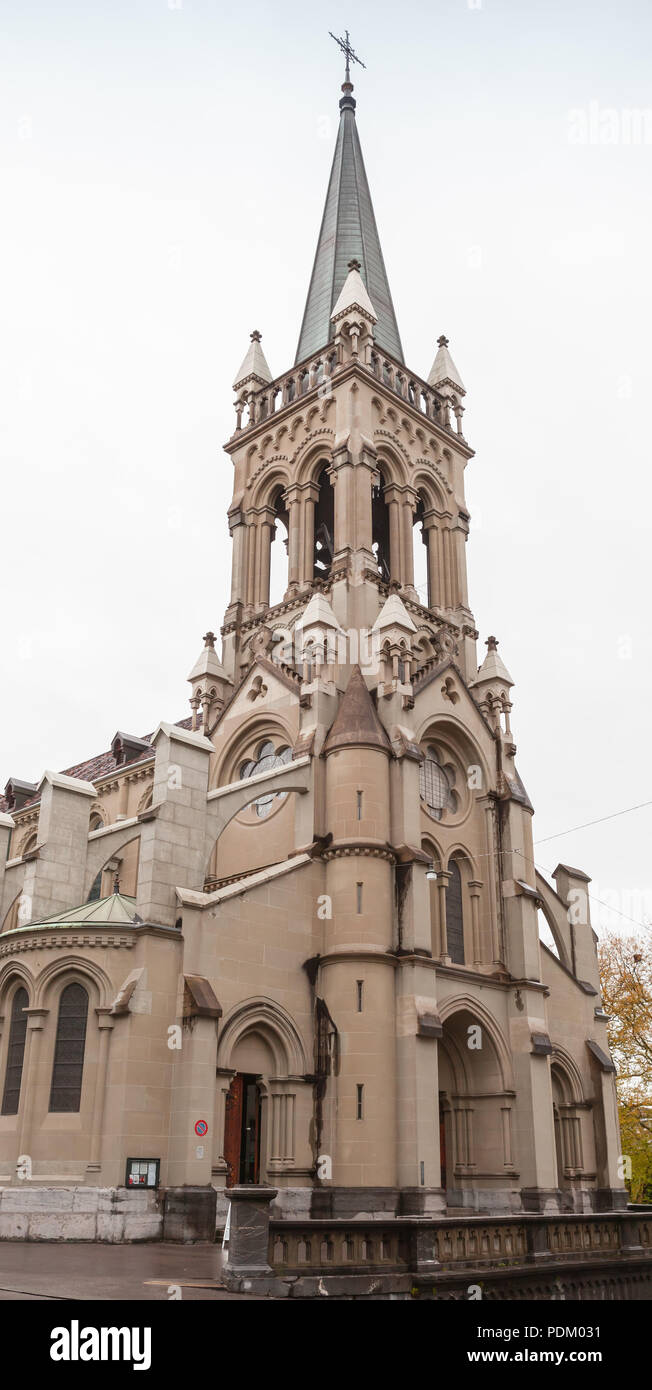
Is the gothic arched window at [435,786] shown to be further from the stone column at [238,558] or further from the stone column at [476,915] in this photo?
the stone column at [238,558]

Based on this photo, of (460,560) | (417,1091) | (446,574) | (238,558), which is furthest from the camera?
(460,560)

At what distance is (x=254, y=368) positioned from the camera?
1698 inches

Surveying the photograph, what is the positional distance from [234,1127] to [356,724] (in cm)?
1073

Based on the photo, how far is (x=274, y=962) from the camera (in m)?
26.2

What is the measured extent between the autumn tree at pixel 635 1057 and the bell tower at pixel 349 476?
1501 cm

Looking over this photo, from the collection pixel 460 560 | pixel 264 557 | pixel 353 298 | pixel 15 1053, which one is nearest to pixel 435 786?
pixel 460 560

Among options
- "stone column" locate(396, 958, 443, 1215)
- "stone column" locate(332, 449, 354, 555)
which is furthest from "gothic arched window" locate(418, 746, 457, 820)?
"stone column" locate(332, 449, 354, 555)

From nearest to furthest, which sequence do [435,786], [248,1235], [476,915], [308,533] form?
1. [248,1235]
2. [476,915]
3. [435,786]
4. [308,533]

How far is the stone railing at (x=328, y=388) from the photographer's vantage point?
38844 millimetres

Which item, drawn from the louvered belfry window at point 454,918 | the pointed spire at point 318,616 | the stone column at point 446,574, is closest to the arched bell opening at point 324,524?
the stone column at point 446,574

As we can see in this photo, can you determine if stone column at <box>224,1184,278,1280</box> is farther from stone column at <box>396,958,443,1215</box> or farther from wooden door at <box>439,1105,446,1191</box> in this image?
wooden door at <box>439,1105,446,1191</box>

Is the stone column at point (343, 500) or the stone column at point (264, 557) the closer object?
the stone column at point (343, 500)

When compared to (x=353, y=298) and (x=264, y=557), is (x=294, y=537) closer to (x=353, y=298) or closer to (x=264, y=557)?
(x=264, y=557)
